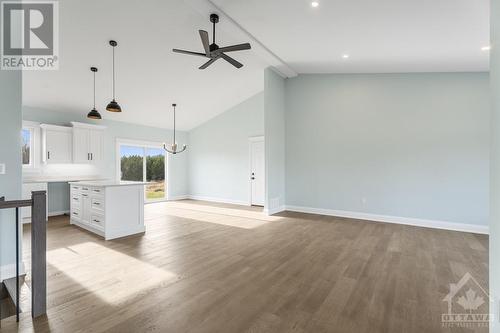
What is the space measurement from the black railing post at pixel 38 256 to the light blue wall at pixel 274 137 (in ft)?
14.7

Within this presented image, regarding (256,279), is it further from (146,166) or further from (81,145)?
(146,166)

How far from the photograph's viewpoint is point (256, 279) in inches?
103

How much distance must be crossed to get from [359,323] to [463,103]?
5064mm

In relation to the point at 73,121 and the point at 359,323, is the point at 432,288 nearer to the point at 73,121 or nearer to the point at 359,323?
the point at 359,323

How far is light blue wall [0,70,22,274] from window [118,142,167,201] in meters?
4.92

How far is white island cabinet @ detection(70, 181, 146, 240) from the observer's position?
403cm

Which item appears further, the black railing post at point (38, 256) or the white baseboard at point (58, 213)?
the white baseboard at point (58, 213)

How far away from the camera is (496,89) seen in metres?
1.47

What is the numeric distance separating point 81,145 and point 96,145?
0.37 m

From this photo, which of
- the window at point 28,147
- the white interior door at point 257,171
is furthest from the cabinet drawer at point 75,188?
the white interior door at point 257,171

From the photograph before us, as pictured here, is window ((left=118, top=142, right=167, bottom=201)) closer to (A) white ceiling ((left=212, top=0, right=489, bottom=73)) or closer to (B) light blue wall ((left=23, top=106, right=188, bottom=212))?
(B) light blue wall ((left=23, top=106, right=188, bottom=212))

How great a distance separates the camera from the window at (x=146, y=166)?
7.63m

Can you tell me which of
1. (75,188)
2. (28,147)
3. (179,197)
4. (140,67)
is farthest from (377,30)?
(179,197)

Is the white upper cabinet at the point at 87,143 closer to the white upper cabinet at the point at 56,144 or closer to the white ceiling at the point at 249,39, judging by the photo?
the white upper cabinet at the point at 56,144
